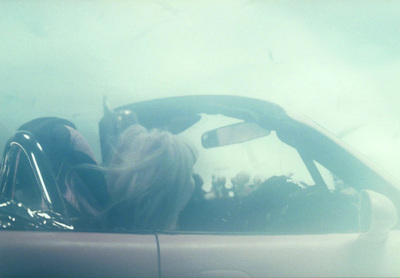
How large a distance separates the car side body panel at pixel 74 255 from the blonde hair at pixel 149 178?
9cm

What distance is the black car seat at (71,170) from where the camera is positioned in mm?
1672

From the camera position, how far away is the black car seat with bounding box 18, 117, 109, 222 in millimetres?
1672

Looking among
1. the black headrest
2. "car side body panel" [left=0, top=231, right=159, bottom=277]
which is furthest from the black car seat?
"car side body panel" [left=0, top=231, right=159, bottom=277]

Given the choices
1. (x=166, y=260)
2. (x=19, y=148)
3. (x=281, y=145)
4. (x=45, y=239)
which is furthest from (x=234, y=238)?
(x=19, y=148)

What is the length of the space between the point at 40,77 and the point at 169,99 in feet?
1.52

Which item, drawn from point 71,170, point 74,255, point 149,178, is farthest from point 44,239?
point 149,178

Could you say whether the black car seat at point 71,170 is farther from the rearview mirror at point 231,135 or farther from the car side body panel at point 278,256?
the rearview mirror at point 231,135

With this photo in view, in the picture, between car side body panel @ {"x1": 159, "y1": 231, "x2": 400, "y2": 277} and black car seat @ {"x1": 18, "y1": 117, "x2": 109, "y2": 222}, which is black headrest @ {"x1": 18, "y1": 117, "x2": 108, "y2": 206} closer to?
black car seat @ {"x1": 18, "y1": 117, "x2": 109, "y2": 222}

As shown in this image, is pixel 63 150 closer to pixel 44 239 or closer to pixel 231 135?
pixel 44 239

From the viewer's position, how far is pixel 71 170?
1.69m

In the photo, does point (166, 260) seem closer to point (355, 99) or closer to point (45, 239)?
point (45, 239)

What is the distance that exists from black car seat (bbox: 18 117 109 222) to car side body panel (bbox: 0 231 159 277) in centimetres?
11

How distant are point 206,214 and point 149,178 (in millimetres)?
261

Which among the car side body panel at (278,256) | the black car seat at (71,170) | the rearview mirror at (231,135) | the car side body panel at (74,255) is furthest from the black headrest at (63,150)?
the rearview mirror at (231,135)
